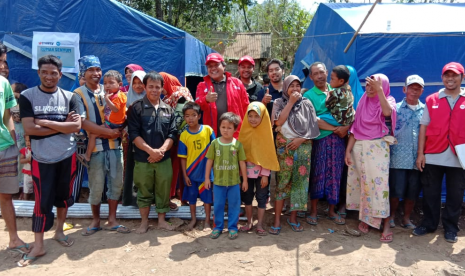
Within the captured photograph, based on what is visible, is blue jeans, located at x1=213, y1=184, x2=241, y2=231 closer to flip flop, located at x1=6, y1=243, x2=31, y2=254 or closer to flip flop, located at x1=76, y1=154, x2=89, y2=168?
flip flop, located at x1=76, y1=154, x2=89, y2=168

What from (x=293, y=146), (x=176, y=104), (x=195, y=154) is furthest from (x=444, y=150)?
(x=176, y=104)

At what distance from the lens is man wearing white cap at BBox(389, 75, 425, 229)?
11.8 ft

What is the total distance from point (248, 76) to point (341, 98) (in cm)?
120

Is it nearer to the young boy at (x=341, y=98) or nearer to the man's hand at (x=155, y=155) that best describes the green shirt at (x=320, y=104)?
the young boy at (x=341, y=98)

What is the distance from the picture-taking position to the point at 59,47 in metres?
4.85

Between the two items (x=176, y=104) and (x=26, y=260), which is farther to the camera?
(x=176, y=104)

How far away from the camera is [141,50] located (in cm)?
489

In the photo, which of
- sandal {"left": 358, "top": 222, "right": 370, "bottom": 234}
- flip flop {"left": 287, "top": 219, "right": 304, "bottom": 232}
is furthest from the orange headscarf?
sandal {"left": 358, "top": 222, "right": 370, "bottom": 234}

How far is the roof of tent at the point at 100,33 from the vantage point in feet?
15.8

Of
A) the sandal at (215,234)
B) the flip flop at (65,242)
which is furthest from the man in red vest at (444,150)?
the flip flop at (65,242)

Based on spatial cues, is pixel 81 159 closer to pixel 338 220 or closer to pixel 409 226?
pixel 338 220

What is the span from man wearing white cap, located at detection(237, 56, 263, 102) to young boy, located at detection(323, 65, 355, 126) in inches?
38.0

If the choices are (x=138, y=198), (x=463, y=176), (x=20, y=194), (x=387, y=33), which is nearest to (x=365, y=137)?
(x=463, y=176)

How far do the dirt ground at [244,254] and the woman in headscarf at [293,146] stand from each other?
0.40m
